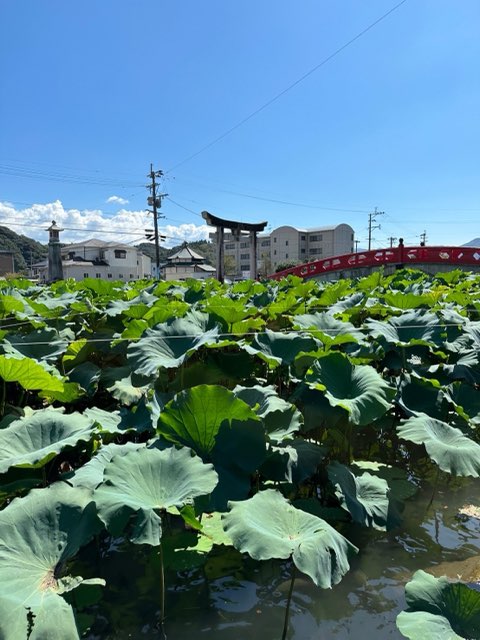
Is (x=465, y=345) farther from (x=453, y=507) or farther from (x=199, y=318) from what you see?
(x=199, y=318)

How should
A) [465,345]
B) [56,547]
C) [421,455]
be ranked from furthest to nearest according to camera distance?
[465,345]
[421,455]
[56,547]

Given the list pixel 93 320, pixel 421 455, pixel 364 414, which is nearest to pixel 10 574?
pixel 364 414

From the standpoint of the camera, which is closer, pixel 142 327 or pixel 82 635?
pixel 82 635

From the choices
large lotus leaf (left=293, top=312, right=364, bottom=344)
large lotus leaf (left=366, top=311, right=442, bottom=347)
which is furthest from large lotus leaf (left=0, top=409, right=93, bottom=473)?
large lotus leaf (left=366, top=311, right=442, bottom=347)

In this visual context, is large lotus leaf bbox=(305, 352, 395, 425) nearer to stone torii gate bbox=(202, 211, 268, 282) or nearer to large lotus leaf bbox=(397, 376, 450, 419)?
large lotus leaf bbox=(397, 376, 450, 419)

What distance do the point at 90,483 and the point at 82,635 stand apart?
1.58 ft

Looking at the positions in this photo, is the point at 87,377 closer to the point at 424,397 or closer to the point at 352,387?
the point at 352,387

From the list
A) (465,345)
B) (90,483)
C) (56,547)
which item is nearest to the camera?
(56,547)

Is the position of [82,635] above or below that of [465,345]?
below

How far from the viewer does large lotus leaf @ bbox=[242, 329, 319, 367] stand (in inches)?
114

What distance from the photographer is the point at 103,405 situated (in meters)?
3.58

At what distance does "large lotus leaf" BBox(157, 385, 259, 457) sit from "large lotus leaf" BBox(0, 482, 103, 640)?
44cm

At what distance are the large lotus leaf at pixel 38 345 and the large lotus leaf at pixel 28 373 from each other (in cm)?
64

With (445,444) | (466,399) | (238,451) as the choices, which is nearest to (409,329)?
(466,399)
